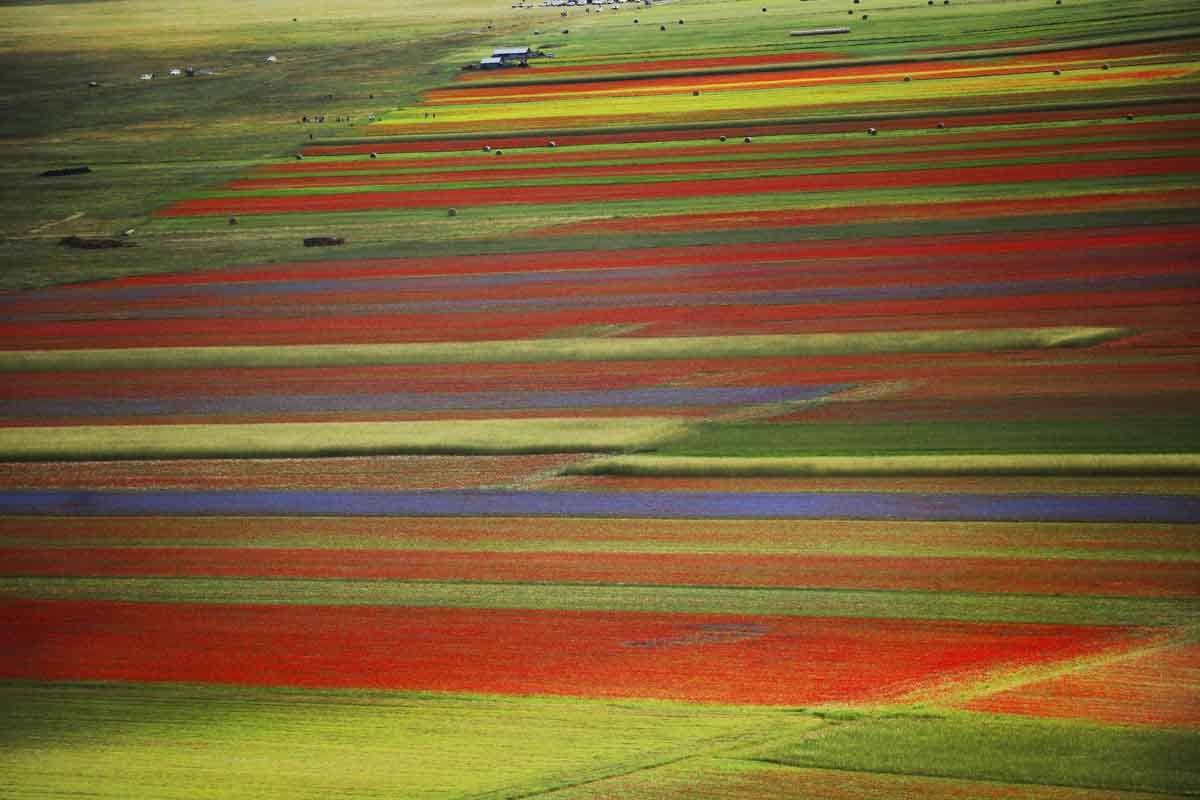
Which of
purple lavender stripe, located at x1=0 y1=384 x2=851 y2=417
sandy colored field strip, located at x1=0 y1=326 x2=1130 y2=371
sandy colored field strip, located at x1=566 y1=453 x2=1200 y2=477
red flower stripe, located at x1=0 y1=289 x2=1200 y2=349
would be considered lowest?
sandy colored field strip, located at x1=566 y1=453 x2=1200 y2=477

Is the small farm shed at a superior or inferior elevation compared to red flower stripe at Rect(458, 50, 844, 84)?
superior

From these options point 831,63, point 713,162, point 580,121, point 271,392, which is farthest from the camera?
point 831,63

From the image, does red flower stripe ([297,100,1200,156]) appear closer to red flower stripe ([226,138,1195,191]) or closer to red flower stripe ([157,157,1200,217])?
red flower stripe ([226,138,1195,191])

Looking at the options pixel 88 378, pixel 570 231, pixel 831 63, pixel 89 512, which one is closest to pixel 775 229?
pixel 570 231

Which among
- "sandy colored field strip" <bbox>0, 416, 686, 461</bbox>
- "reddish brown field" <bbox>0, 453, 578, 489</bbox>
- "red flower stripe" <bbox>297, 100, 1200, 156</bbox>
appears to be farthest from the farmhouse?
"reddish brown field" <bbox>0, 453, 578, 489</bbox>

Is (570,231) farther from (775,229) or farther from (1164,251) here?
(1164,251)

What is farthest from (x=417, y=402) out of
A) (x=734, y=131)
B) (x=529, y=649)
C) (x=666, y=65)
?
(x=666, y=65)

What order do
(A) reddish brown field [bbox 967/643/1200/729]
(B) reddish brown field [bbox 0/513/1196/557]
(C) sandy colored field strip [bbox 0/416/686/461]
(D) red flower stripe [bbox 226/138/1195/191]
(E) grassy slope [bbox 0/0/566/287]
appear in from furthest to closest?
(D) red flower stripe [bbox 226/138/1195/191] < (E) grassy slope [bbox 0/0/566/287] < (C) sandy colored field strip [bbox 0/416/686/461] < (B) reddish brown field [bbox 0/513/1196/557] < (A) reddish brown field [bbox 967/643/1200/729]
